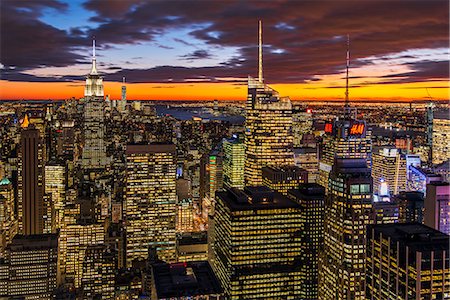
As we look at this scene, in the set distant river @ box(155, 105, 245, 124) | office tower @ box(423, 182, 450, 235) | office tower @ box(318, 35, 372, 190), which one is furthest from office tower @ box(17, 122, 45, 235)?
office tower @ box(423, 182, 450, 235)

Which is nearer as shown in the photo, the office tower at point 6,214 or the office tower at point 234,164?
the office tower at point 6,214

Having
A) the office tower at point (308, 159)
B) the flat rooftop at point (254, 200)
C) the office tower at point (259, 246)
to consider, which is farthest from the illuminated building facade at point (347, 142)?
the office tower at point (259, 246)

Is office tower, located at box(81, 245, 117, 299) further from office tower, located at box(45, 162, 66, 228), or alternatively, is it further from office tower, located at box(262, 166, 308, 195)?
office tower, located at box(262, 166, 308, 195)

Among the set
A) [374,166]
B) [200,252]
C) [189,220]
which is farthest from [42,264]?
[374,166]

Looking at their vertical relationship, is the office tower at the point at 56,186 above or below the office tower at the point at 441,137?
below

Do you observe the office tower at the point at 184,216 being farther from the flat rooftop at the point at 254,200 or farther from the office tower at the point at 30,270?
the flat rooftop at the point at 254,200

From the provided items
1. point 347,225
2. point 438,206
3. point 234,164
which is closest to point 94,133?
point 234,164
